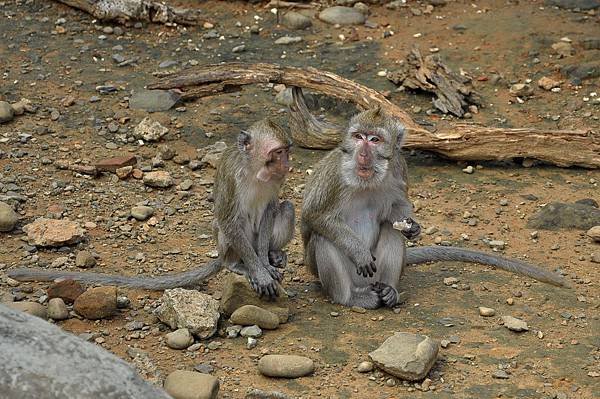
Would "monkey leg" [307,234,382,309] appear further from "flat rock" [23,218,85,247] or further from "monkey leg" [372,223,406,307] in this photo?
"flat rock" [23,218,85,247]

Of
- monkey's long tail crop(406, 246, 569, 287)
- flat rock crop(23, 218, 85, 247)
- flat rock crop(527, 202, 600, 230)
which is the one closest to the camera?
monkey's long tail crop(406, 246, 569, 287)

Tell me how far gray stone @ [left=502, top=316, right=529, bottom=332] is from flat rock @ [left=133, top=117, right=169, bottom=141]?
4.96 m

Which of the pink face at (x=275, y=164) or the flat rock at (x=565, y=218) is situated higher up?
the pink face at (x=275, y=164)

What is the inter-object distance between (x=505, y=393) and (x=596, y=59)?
7.39 meters

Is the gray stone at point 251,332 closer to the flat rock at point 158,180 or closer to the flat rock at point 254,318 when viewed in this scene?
the flat rock at point 254,318

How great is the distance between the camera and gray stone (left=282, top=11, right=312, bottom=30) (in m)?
14.3

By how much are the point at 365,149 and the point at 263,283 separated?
1.28 meters

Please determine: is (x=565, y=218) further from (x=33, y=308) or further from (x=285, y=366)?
(x=33, y=308)

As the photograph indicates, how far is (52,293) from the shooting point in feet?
Result: 26.0

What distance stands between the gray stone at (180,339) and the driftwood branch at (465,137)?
165 inches

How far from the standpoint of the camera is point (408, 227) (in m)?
8.16

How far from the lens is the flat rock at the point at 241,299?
7.81 meters

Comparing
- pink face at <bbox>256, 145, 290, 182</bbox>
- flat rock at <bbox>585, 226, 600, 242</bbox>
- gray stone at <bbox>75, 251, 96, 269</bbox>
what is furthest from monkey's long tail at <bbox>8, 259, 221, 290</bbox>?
flat rock at <bbox>585, 226, 600, 242</bbox>

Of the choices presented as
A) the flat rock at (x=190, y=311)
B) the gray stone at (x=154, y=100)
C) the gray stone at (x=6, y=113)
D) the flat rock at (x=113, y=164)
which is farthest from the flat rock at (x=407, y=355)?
the gray stone at (x=6, y=113)
